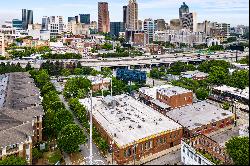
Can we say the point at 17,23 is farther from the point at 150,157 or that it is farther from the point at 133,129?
the point at 150,157

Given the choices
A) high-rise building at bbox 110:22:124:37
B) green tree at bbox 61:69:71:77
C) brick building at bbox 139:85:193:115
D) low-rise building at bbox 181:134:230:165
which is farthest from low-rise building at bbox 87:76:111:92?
high-rise building at bbox 110:22:124:37

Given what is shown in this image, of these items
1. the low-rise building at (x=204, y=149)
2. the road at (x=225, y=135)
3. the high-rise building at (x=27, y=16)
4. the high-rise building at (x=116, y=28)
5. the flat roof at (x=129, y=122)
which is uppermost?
the high-rise building at (x=27, y=16)

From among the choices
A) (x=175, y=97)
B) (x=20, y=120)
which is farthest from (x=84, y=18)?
(x=20, y=120)

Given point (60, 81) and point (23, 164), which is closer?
point (23, 164)

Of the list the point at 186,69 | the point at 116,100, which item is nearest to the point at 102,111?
the point at 116,100

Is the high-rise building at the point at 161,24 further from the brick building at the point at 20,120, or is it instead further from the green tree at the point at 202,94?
the brick building at the point at 20,120

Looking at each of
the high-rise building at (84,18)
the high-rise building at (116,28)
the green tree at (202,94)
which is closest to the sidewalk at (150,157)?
the green tree at (202,94)

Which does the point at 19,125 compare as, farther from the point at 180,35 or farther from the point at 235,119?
the point at 180,35
